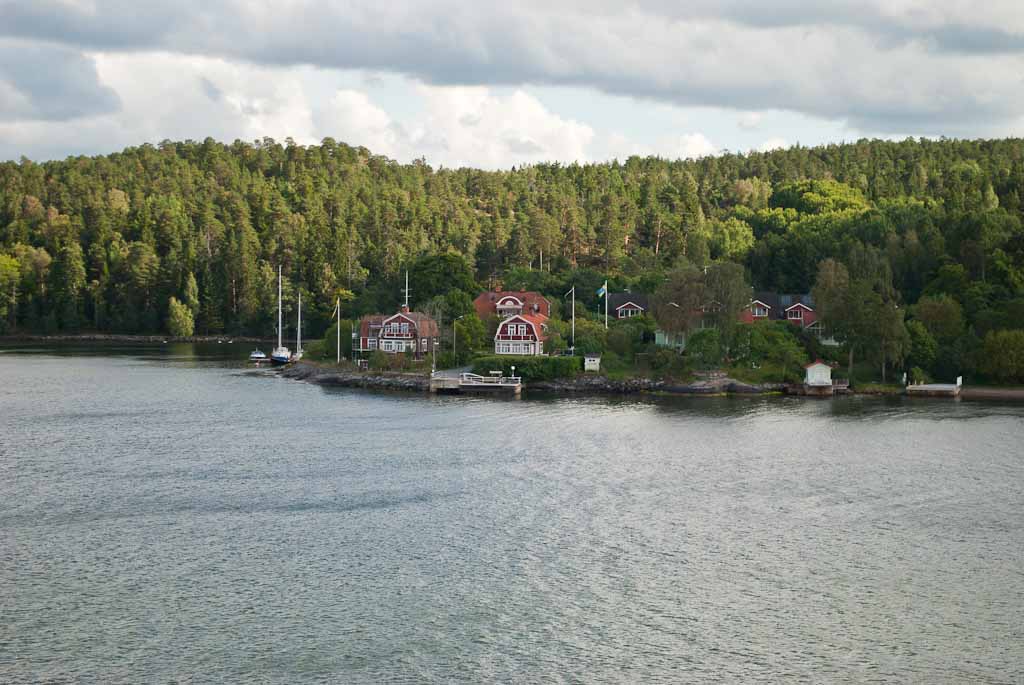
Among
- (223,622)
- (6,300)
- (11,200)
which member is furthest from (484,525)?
(11,200)

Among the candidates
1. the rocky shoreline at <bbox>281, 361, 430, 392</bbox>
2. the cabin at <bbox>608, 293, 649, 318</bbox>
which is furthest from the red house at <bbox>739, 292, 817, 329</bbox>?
the rocky shoreline at <bbox>281, 361, 430, 392</bbox>

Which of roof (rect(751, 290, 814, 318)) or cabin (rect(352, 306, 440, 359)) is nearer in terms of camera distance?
cabin (rect(352, 306, 440, 359))

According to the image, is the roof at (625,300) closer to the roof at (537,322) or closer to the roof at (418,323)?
the roof at (537,322)

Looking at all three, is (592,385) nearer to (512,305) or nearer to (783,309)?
(512,305)

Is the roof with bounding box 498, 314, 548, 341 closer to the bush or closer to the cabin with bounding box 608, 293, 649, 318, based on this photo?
the bush

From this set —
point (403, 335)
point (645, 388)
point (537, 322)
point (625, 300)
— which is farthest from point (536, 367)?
point (625, 300)

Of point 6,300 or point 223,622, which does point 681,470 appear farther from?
point 6,300
